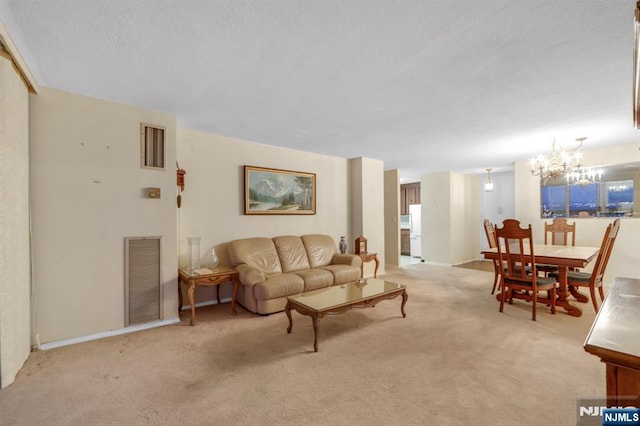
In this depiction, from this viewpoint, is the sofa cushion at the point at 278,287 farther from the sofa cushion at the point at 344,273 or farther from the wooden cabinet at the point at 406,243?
the wooden cabinet at the point at 406,243

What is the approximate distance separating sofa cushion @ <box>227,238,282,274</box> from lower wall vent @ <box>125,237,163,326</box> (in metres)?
1.00

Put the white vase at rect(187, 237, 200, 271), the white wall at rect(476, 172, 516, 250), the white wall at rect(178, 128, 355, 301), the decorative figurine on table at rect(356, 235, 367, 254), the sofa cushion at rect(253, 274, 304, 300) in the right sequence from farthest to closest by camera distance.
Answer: the white wall at rect(476, 172, 516, 250), the decorative figurine on table at rect(356, 235, 367, 254), the white wall at rect(178, 128, 355, 301), the white vase at rect(187, 237, 200, 271), the sofa cushion at rect(253, 274, 304, 300)

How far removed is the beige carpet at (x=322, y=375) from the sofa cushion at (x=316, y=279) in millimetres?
564

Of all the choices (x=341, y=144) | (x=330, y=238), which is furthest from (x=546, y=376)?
(x=341, y=144)

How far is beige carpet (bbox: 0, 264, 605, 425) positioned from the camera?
1781mm

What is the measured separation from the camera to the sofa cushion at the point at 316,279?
150 inches

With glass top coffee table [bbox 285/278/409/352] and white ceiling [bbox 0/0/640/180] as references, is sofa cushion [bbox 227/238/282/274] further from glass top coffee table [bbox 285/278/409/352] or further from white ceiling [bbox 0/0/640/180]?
white ceiling [bbox 0/0/640/180]

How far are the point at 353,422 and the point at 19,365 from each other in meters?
2.69

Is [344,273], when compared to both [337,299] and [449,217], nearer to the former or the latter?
[337,299]

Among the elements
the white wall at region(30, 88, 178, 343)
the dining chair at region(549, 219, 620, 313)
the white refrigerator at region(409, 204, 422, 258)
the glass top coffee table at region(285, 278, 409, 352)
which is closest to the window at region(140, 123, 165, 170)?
the white wall at region(30, 88, 178, 343)

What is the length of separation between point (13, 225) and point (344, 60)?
2913 mm

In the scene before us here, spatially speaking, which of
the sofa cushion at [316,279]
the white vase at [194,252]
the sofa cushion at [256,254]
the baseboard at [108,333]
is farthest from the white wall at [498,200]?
the baseboard at [108,333]

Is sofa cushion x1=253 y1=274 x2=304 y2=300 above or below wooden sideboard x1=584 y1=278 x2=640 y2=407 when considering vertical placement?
below

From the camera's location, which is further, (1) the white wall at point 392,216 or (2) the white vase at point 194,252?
(1) the white wall at point 392,216
